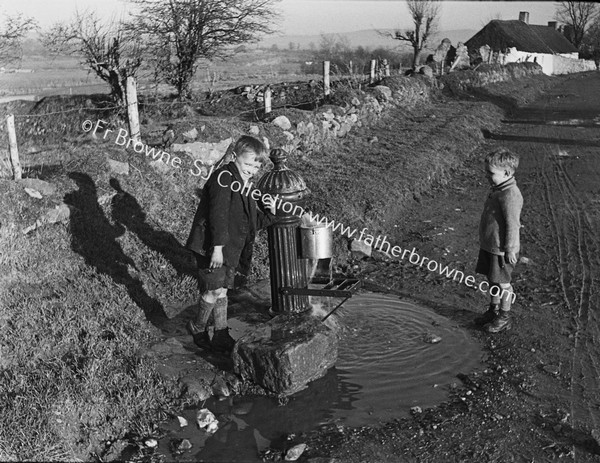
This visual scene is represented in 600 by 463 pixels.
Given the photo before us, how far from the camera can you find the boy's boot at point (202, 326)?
5.12 m

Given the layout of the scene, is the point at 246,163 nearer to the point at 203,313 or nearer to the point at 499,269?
the point at 203,313

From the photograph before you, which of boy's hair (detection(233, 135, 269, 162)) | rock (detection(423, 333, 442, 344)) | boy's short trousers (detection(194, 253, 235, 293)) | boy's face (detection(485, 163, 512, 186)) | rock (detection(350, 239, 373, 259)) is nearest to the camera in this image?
boy's hair (detection(233, 135, 269, 162))

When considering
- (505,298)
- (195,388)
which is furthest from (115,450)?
(505,298)

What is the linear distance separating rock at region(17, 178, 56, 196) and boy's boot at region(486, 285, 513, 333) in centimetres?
529

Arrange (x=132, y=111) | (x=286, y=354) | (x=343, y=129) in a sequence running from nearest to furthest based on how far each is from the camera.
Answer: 1. (x=286, y=354)
2. (x=132, y=111)
3. (x=343, y=129)

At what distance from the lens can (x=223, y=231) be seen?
476cm

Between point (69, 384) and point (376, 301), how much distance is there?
3235 mm

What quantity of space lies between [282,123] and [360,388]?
7.36 metres

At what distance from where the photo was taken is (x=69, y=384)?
4.27m

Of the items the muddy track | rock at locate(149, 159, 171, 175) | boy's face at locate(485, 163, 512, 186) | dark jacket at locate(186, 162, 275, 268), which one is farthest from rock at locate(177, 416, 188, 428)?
rock at locate(149, 159, 171, 175)

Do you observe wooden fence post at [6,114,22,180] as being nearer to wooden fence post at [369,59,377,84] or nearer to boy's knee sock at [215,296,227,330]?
boy's knee sock at [215,296,227,330]

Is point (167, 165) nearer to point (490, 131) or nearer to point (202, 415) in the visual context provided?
point (202, 415)

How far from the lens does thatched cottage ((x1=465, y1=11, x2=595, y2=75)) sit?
51.9m

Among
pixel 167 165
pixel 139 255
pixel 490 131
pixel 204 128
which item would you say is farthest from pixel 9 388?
pixel 490 131
